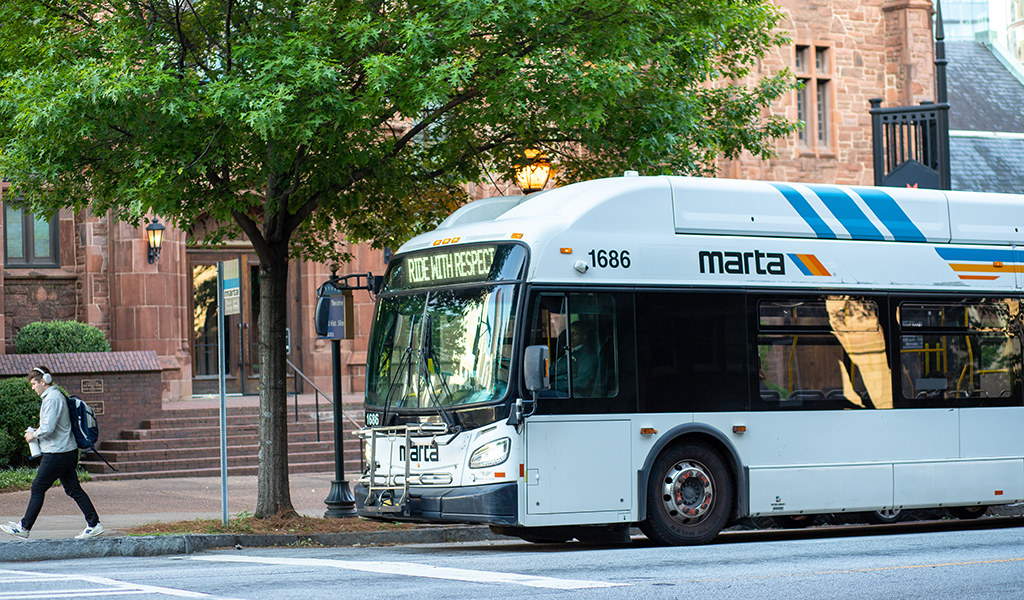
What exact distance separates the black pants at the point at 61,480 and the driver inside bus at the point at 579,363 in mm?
4628

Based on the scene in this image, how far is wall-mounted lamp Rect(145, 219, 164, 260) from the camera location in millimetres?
23750

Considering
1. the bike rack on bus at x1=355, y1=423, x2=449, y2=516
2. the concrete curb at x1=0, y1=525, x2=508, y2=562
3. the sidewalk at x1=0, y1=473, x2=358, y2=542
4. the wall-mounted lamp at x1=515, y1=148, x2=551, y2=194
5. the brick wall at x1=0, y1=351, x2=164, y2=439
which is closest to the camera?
the bike rack on bus at x1=355, y1=423, x2=449, y2=516

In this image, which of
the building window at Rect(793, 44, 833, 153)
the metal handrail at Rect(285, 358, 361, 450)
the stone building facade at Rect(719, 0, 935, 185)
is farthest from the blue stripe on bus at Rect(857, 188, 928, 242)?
the building window at Rect(793, 44, 833, 153)

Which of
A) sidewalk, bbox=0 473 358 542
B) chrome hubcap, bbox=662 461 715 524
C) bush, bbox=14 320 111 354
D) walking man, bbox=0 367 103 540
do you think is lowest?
sidewalk, bbox=0 473 358 542

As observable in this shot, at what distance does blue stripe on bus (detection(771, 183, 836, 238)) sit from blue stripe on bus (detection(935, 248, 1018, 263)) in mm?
1406

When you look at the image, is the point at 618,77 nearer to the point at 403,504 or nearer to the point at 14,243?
the point at 403,504

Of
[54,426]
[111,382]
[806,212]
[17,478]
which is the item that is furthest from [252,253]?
[806,212]

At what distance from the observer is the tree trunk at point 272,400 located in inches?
527

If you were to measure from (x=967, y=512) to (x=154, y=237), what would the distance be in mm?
15362

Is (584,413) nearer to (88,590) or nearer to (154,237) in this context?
(88,590)

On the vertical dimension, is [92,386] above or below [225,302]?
below

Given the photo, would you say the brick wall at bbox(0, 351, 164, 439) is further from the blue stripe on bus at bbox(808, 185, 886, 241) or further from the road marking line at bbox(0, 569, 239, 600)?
the blue stripe on bus at bbox(808, 185, 886, 241)

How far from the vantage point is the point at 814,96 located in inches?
1224

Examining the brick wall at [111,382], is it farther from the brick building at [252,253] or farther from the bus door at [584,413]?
the bus door at [584,413]
